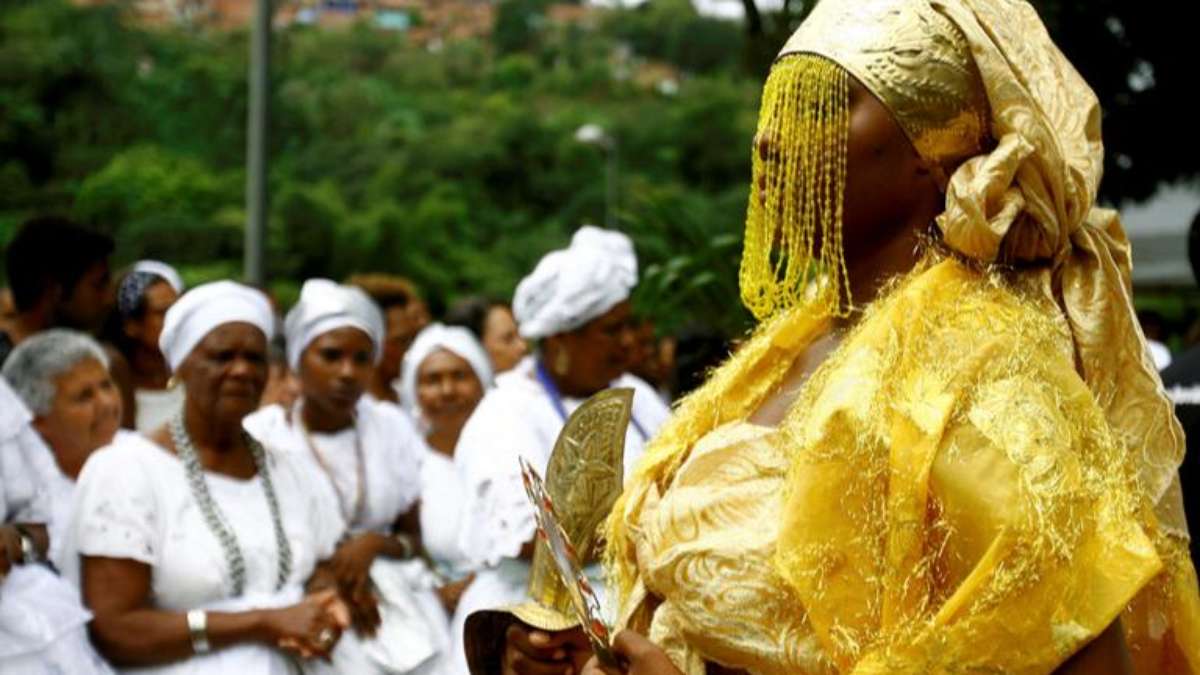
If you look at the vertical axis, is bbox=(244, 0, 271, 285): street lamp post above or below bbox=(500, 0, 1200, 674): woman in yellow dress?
below

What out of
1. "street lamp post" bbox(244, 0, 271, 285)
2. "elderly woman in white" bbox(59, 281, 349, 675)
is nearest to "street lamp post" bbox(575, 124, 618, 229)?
"street lamp post" bbox(244, 0, 271, 285)

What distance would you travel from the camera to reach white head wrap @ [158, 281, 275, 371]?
5926mm

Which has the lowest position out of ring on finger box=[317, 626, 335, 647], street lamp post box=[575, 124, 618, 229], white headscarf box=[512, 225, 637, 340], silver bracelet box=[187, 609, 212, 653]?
street lamp post box=[575, 124, 618, 229]

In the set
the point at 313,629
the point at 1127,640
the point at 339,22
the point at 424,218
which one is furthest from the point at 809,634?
the point at 339,22

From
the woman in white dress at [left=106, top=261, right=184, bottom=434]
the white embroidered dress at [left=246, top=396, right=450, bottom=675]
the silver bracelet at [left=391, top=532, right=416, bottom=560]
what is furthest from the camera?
the woman in white dress at [left=106, top=261, right=184, bottom=434]

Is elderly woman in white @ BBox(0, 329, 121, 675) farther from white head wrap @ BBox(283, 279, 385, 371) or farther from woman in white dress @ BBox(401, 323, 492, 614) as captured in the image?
woman in white dress @ BBox(401, 323, 492, 614)

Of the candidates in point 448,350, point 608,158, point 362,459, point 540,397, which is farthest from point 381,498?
point 608,158

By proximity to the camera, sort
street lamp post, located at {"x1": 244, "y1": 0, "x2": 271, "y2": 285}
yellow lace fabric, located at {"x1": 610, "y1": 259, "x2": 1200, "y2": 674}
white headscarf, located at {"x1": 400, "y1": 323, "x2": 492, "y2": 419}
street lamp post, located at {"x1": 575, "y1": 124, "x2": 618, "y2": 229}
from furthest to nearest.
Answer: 1. street lamp post, located at {"x1": 575, "y1": 124, "x2": 618, "y2": 229}
2. street lamp post, located at {"x1": 244, "y1": 0, "x2": 271, "y2": 285}
3. white headscarf, located at {"x1": 400, "y1": 323, "x2": 492, "y2": 419}
4. yellow lace fabric, located at {"x1": 610, "y1": 259, "x2": 1200, "y2": 674}

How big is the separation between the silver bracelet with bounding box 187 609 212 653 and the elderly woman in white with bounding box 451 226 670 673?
832mm

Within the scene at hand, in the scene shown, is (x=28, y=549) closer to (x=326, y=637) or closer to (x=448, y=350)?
(x=326, y=637)

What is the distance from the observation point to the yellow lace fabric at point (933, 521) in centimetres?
252

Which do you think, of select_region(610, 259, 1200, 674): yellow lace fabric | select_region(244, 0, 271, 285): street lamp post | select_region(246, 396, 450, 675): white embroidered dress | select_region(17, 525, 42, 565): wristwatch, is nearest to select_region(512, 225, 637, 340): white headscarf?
select_region(246, 396, 450, 675): white embroidered dress

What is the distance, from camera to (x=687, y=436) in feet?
10.2

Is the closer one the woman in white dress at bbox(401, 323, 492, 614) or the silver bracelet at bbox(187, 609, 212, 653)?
the silver bracelet at bbox(187, 609, 212, 653)
